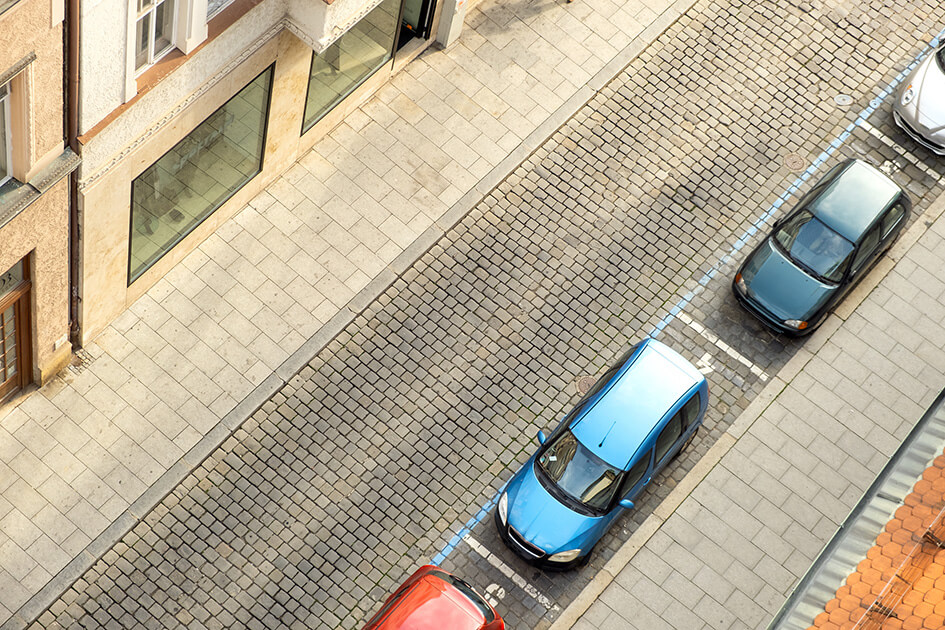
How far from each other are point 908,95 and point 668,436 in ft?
27.9

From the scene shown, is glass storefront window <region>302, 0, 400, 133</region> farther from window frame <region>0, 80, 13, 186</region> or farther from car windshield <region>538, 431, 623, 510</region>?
car windshield <region>538, 431, 623, 510</region>

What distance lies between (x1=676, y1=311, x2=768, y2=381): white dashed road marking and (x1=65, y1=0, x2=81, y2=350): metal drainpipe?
9.24 m

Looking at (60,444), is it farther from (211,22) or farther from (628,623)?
(628,623)

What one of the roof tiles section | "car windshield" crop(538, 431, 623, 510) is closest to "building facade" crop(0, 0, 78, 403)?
"car windshield" crop(538, 431, 623, 510)

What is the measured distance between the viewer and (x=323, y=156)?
20188 mm

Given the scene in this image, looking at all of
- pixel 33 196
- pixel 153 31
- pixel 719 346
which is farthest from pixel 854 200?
pixel 33 196

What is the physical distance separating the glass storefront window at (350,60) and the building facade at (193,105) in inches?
0.9

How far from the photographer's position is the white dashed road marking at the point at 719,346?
63.7 ft

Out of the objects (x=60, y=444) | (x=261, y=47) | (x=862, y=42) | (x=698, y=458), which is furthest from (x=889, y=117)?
(x=60, y=444)

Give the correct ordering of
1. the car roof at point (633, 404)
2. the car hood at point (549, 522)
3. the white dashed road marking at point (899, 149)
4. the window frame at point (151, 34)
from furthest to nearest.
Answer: the white dashed road marking at point (899, 149)
the car roof at point (633, 404)
the car hood at point (549, 522)
the window frame at point (151, 34)

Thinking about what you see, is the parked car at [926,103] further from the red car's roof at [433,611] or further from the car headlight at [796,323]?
the red car's roof at [433,611]

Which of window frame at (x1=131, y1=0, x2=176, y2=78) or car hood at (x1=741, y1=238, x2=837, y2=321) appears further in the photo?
car hood at (x1=741, y1=238, x2=837, y2=321)

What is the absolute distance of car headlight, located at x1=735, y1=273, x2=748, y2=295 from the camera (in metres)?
19.4

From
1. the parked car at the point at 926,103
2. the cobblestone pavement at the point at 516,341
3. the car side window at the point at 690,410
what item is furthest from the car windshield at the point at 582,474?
the parked car at the point at 926,103
